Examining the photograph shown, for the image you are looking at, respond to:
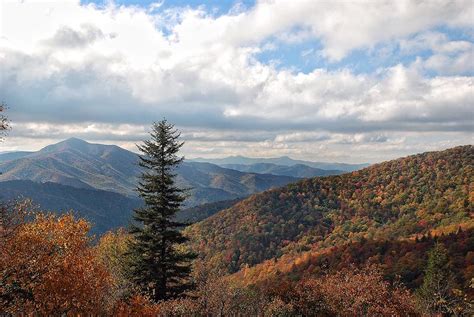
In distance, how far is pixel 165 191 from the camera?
35500 mm

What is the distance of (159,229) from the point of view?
117 ft

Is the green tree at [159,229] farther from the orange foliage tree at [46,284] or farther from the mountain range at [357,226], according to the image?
the mountain range at [357,226]

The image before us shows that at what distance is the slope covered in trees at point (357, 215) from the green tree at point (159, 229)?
11499 centimetres

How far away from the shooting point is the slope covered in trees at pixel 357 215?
146500 mm

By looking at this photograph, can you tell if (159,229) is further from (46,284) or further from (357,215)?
(357,215)

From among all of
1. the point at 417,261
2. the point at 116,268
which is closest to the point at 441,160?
the point at 417,261

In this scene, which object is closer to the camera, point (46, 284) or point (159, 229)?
point (46, 284)

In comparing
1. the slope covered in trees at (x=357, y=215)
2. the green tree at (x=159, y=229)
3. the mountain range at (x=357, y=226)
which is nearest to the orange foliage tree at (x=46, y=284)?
the green tree at (x=159, y=229)

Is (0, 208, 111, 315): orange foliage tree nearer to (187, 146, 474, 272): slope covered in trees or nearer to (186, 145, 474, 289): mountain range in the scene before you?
(186, 145, 474, 289): mountain range

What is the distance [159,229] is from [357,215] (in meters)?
153

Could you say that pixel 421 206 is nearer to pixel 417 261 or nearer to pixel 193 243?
pixel 417 261

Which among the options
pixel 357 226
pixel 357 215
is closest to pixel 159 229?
pixel 357 226

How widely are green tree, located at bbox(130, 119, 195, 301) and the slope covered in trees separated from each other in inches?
4527

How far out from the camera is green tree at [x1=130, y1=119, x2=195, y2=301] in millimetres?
34250
